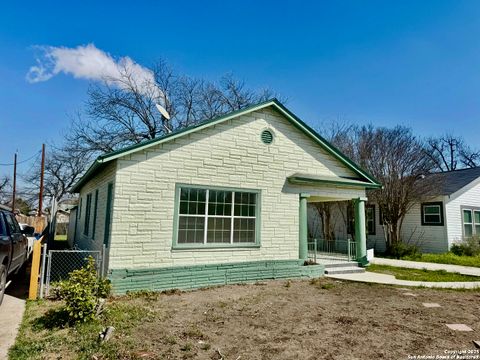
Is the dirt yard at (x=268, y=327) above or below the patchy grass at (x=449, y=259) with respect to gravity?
below

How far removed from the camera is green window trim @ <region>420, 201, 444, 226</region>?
18.4 metres

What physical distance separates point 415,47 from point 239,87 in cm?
1915

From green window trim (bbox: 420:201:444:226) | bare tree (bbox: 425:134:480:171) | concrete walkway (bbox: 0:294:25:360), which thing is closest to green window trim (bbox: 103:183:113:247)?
concrete walkway (bbox: 0:294:25:360)

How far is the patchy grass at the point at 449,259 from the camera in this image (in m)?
15.6

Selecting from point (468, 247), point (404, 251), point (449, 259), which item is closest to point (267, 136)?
point (404, 251)

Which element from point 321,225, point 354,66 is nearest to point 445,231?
point 321,225

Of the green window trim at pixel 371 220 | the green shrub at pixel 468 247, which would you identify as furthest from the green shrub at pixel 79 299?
the green shrub at pixel 468 247

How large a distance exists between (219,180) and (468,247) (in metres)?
16.0

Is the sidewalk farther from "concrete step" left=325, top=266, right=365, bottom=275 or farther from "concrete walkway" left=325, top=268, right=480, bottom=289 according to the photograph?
"concrete step" left=325, top=266, right=365, bottom=275

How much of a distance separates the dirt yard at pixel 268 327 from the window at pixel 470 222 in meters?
12.8

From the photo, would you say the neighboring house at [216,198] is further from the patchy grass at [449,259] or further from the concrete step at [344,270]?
the patchy grass at [449,259]

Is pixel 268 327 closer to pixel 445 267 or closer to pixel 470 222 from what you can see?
pixel 445 267

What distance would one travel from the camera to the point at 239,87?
29.3 m

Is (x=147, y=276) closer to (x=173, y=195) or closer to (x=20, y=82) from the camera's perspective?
(x=173, y=195)
